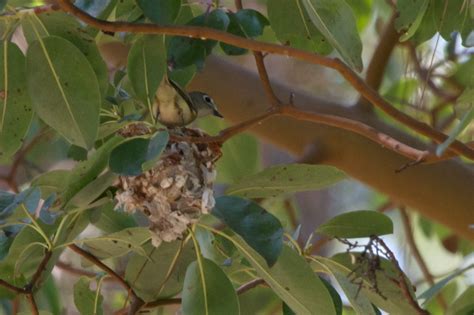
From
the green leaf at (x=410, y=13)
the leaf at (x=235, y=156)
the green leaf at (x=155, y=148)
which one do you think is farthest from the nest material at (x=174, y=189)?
the leaf at (x=235, y=156)

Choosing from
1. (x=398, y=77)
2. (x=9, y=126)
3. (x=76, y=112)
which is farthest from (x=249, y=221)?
(x=398, y=77)

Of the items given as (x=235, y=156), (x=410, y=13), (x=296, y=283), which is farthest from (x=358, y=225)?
(x=235, y=156)

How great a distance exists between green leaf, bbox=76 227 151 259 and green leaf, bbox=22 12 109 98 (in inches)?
8.3

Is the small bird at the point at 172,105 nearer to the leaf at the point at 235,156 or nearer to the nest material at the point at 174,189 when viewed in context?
the nest material at the point at 174,189

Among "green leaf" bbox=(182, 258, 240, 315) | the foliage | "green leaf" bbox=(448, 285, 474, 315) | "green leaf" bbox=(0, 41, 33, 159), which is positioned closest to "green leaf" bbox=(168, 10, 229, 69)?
the foliage

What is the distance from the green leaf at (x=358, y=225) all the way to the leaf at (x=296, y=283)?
174 millimetres

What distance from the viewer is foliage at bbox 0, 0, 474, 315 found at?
4.68 ft

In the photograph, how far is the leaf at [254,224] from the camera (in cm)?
136

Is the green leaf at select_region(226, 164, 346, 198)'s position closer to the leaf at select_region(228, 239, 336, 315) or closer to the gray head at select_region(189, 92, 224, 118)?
the leaf at select_region(228, 239, 336, 315)

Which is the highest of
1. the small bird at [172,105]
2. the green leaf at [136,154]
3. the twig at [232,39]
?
the twig at [232,39]

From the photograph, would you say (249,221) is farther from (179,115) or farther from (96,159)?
(179,115)

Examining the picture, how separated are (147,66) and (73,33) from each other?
0.13 m

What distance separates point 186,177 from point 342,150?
0.78m

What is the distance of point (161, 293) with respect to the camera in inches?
65.0
